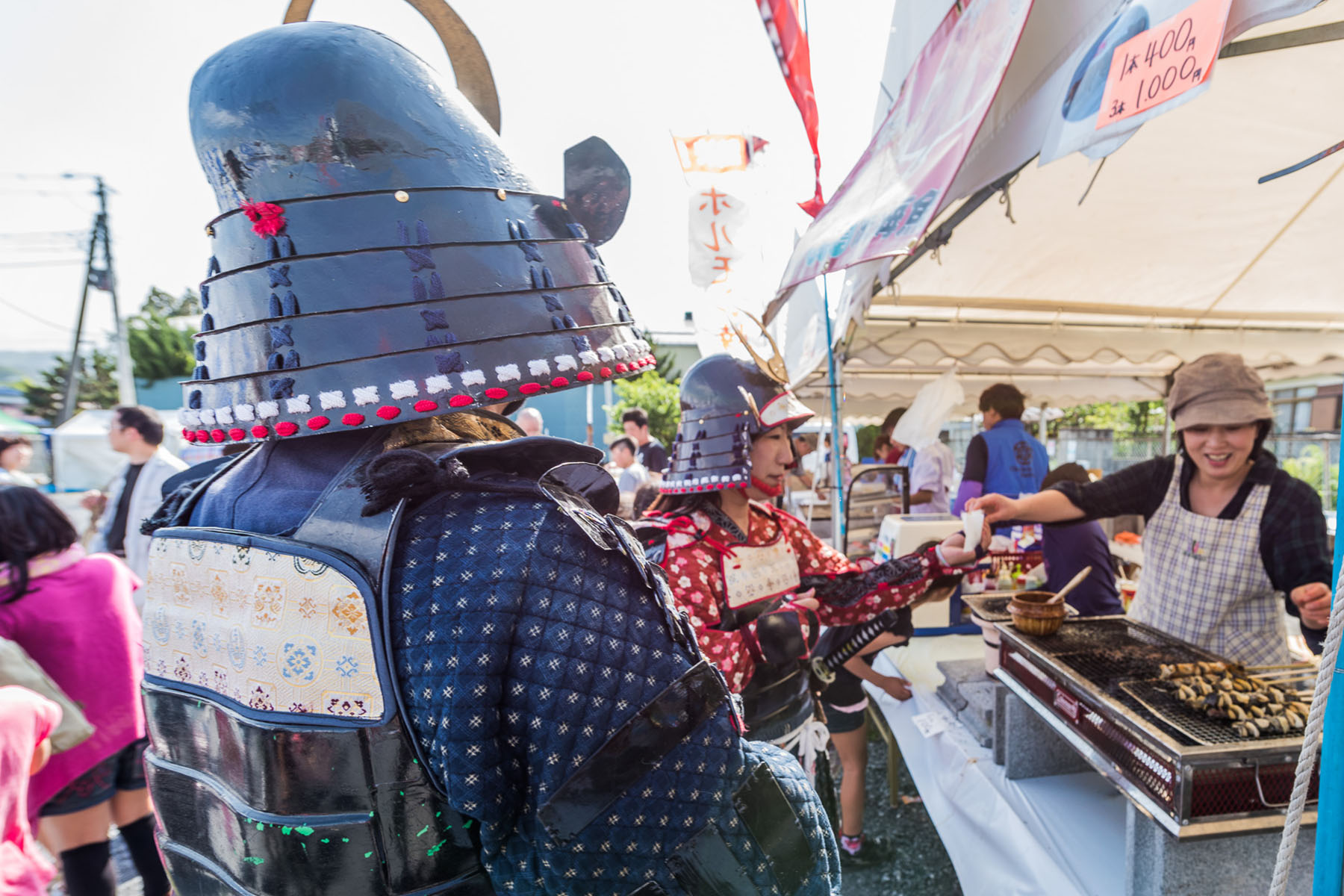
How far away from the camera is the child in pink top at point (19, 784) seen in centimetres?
166

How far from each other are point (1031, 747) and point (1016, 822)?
0.99ft

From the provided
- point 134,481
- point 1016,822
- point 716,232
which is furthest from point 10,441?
point 1016,822

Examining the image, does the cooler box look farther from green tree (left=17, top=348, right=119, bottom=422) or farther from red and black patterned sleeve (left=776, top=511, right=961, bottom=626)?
green tree (left=17, top=348, right=119, bottom=422)

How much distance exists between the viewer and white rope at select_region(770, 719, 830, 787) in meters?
2.31

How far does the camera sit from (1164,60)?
1.22 metres

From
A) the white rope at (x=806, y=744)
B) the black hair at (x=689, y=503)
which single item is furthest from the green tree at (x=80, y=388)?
the white rope at (x=806, y=744)

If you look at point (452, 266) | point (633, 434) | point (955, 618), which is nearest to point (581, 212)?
point (452, 266)

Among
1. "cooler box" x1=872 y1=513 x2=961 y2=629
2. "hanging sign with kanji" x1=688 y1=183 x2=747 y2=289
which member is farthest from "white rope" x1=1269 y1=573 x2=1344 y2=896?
"hanging sign with kanji" x1=688 y1=183 x2=747 y2=289

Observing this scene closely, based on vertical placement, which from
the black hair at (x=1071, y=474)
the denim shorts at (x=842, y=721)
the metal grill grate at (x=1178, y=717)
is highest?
the black hair at (x=1071, y=474)

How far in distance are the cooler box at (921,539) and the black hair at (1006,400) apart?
4.48 ft

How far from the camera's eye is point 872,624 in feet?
9.59

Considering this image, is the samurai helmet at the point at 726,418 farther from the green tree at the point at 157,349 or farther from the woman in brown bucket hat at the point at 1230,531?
the green tree at the point at 157,349

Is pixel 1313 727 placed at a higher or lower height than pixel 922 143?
lower

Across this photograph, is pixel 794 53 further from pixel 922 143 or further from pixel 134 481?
pixel 134 481
